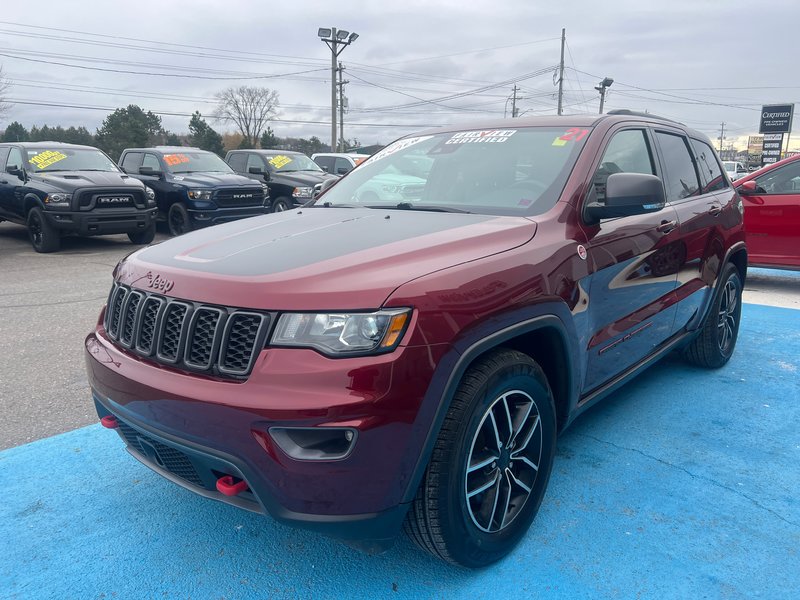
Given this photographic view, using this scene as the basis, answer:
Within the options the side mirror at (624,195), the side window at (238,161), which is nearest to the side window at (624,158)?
the side mirror at (624,195)

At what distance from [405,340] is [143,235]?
10.8 metres

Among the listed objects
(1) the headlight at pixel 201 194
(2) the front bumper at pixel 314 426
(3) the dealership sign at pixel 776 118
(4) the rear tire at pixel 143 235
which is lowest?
(4) the rear tire at pixel 143 235

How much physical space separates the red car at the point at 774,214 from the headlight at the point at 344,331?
24.0ft

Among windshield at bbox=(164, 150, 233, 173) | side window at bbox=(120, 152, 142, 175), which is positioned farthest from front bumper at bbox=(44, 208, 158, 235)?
side window at bbox=(120, 152, 142, 175)

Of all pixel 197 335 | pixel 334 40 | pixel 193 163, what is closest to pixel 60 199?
pixel 193 163

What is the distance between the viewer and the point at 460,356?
6.64 feet

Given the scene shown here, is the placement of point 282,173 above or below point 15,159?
below

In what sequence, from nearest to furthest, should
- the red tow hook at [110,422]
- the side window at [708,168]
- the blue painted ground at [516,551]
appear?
the blue painted ground at [516,551]
the red tow hook at [110,422]
the side window at [708,168]

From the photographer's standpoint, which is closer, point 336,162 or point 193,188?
point 193,188

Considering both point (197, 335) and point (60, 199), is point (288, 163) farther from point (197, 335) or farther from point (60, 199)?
point (197, 335)

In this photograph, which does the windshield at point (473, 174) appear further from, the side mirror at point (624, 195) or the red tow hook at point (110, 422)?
the red tow hook at point (110, 422)

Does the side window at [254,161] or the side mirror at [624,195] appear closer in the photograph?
the side mirror at [624,195]

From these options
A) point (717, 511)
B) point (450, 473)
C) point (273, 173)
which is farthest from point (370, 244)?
point (273, 173)

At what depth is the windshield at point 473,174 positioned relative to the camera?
2895mm
